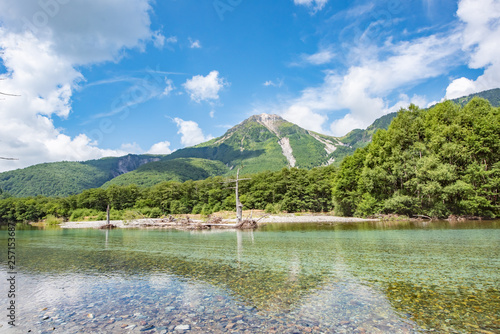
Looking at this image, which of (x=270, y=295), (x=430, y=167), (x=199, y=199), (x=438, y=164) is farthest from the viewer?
(x=199, y=199)

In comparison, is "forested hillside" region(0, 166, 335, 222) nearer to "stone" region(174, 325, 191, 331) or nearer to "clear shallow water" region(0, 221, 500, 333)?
"clear shallow water" region(0, 221, 500, 333)

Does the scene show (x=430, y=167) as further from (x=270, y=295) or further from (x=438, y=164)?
(x=270, y=295)

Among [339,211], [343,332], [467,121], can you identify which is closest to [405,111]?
[467,121]

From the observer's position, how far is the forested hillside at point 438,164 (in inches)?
1572

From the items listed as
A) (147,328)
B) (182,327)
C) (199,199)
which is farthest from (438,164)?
(199,199)

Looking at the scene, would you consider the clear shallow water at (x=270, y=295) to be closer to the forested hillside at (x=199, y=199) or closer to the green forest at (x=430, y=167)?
the green forest at (x=430, y=167)

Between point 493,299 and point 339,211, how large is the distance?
57.1 meters

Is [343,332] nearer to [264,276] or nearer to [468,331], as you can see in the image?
[468,331]

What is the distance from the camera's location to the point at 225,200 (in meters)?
91.5

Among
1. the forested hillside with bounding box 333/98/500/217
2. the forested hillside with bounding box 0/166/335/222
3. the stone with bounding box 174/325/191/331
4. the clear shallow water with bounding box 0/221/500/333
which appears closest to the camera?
the stone with bounding box 174/325/191/331

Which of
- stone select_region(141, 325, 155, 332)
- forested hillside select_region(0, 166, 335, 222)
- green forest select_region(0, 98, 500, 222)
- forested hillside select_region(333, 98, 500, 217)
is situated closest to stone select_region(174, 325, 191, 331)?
stone select_region(141, 325, 155, 332)

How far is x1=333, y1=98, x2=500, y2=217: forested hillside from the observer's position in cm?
3994

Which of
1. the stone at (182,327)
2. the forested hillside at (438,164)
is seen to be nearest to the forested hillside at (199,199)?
the forested hillside at (438,164)

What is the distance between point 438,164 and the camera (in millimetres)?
41594
